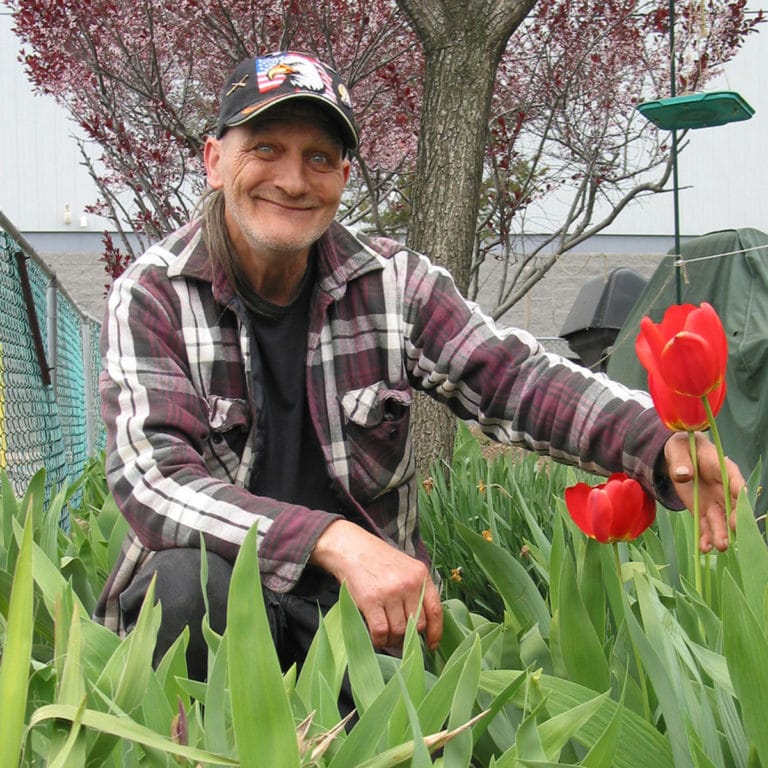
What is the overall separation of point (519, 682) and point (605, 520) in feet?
1.02

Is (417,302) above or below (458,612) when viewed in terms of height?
above

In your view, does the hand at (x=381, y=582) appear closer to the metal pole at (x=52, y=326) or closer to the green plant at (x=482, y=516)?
the green plant at (x=482, y=516)

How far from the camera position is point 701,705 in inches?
43.8

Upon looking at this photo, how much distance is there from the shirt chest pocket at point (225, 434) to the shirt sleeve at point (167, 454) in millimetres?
19

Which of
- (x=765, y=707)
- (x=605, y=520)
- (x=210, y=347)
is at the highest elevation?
(x=210, y=347)

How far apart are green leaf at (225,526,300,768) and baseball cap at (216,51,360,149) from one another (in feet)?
3.99

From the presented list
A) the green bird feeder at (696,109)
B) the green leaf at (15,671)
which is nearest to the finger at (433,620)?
the green leaf at (15,671)

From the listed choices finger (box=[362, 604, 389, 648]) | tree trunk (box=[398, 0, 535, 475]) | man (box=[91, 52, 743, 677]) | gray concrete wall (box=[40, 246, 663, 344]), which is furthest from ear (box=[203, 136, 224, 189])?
gray concrete wall (box=[40, 246, 663, 344])

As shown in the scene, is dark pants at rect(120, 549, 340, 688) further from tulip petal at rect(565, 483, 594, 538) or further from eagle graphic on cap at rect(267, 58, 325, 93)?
eagle graphic on cap at rect(267, 58, 325, 93)

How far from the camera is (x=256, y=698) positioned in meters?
0.79

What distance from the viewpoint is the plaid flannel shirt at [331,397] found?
1.57 metres


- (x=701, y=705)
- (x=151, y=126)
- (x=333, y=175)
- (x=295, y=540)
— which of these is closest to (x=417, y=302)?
(x=333, y=175)

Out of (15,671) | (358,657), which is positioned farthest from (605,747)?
(15,671)

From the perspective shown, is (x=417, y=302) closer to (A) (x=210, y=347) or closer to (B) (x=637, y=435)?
(A) (x=210, y=347)
